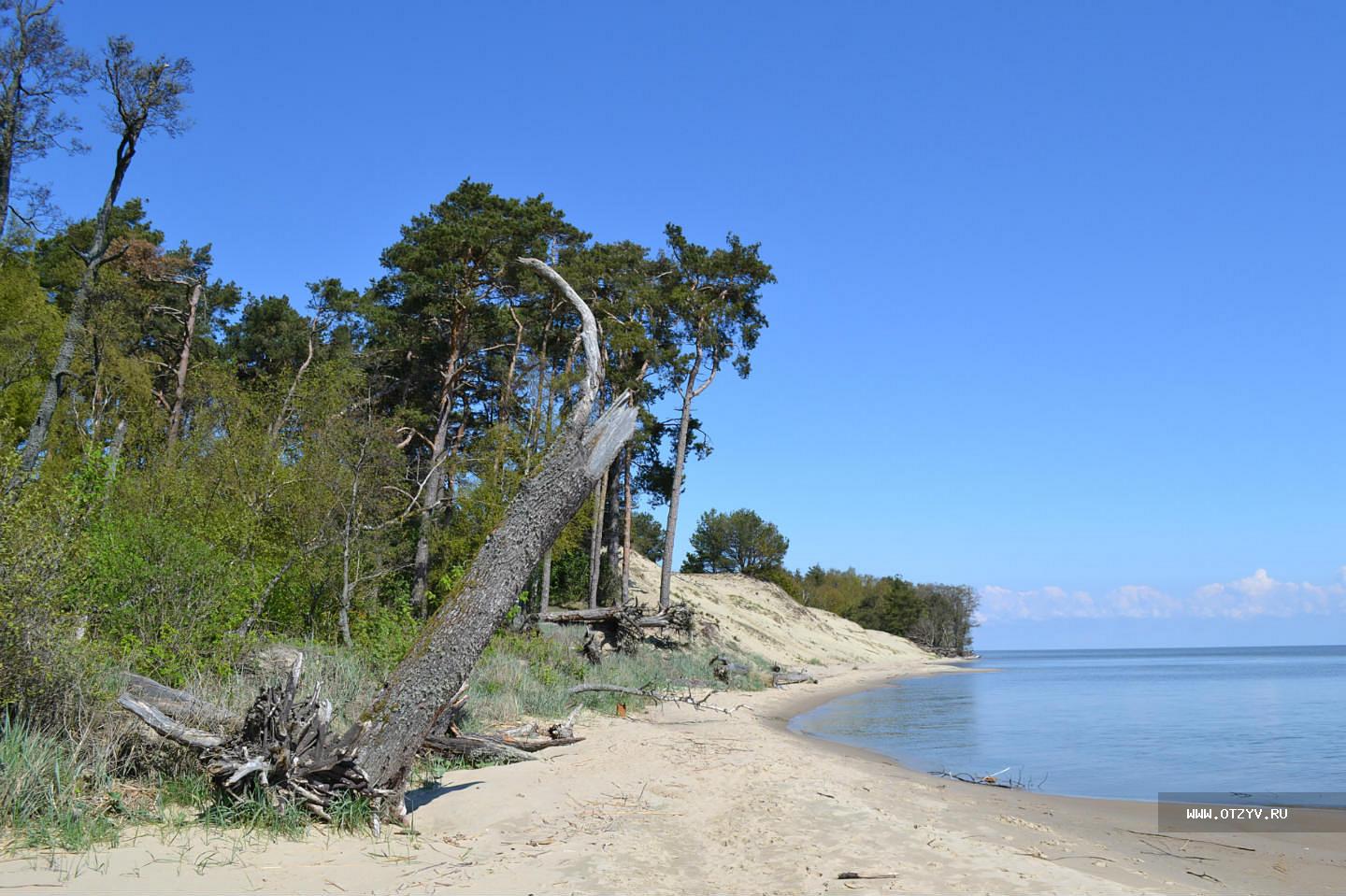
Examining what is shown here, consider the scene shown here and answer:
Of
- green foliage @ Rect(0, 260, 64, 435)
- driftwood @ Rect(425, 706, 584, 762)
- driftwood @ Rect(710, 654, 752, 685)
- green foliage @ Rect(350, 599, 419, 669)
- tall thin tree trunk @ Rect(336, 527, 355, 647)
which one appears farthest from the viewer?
driftwood @ Rect(710, 654, 752, 685)

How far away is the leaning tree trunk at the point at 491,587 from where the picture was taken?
7.56 m

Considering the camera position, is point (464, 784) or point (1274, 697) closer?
point (464, 784)

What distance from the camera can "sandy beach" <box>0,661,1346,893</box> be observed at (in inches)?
234

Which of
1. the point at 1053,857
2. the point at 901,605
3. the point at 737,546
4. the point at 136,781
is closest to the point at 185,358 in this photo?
the point at 136,781

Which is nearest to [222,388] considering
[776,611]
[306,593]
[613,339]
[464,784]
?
[306,593]

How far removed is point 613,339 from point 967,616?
71.8 meters

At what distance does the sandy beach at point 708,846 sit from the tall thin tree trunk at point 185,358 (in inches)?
859

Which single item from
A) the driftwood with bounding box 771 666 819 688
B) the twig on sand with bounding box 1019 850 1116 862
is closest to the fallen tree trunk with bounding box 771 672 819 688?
the driftwood with bounding box 771 666 819 688

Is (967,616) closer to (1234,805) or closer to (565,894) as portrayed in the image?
(1234,805)

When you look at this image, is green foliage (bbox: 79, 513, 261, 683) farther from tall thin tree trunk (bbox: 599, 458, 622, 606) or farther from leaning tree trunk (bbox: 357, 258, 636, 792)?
tall thin tree trunk (bbox: 599, 458, 622, 606)

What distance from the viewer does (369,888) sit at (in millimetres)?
5715

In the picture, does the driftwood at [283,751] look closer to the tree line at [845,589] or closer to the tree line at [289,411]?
the tree line at [289,411]

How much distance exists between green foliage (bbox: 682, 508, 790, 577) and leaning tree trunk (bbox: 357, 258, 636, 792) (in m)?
52.4

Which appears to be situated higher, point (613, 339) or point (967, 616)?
point (613, 339)
